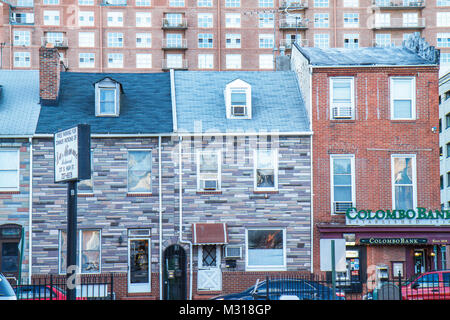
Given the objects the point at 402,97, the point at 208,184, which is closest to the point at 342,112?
the point at 402,97

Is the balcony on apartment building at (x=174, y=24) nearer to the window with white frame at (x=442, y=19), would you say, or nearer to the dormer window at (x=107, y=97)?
the window with white frame at (x=442, y=19)

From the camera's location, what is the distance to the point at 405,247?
25.4m

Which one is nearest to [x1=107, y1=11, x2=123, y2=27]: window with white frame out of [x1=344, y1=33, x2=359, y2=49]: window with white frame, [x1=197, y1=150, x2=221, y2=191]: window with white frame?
[x1=344, y1=33, x2=359, y2=49]: window with white frame

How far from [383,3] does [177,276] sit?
64184 millimetres

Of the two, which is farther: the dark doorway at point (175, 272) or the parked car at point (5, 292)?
the dark doorway at point (175, 272)

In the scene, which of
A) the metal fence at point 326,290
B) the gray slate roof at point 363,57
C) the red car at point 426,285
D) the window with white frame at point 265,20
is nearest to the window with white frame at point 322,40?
the window with white frame at point 265,20

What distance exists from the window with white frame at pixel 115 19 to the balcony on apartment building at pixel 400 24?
105 ft

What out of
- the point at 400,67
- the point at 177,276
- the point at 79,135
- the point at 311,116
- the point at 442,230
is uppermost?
the point at 400,67

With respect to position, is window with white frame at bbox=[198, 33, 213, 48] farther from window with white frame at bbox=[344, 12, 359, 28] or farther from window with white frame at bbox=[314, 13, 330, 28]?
window with white frame at bbox=[344, 12, 359, 28]

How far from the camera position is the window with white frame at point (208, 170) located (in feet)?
83.6

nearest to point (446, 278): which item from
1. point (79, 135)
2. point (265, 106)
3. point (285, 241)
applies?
point (285, 241)

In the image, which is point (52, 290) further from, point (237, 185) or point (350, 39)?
point (350, 39)
